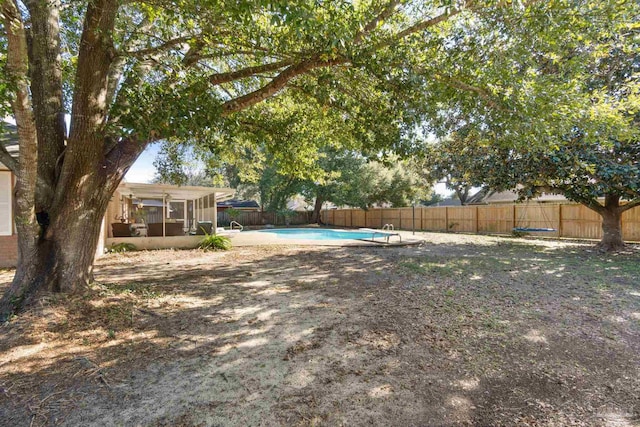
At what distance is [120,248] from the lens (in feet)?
32.0

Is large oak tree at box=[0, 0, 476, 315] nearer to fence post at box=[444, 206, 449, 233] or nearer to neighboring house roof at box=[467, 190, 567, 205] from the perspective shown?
fence post at box=[444, 206, 449, 233]

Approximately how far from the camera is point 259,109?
7.36m

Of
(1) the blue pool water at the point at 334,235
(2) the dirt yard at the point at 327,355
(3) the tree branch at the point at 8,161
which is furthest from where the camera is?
(1) the blue pool water at the point at 334,235

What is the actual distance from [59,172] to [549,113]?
6652mm

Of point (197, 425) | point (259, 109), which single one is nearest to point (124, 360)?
point (197, 425)

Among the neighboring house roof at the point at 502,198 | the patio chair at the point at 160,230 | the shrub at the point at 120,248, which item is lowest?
the shrub at the point at 120,248

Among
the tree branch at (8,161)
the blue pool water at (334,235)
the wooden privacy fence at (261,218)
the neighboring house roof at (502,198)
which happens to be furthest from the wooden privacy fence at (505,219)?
the tree branch at (8,161)

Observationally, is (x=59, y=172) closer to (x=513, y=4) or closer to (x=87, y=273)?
(x=87, y=273)

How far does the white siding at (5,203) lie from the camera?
6.96 metres

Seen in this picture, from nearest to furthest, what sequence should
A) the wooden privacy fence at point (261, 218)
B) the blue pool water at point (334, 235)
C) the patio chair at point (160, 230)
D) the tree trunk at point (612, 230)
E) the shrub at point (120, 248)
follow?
1. the shrub at point (120, 248)
2. the tree trunk at point (612, 230)
3. the patio chair at point (160, 230)
4. the blue pool water at point (334, 235)
5. the wooden privacy fence at point (261, 218)

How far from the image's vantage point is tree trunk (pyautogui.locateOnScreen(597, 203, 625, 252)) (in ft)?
33.2

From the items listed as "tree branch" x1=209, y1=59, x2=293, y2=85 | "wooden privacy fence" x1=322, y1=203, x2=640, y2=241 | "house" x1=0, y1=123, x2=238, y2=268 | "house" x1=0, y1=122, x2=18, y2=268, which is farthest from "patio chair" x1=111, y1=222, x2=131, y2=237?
"wooden privacy fence" x1=322, y1=203, x2=640, y2=241

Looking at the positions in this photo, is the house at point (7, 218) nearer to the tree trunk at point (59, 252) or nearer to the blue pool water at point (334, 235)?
the tree trunk at point (59, 252)

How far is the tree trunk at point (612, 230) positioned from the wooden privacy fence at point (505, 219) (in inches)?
123
